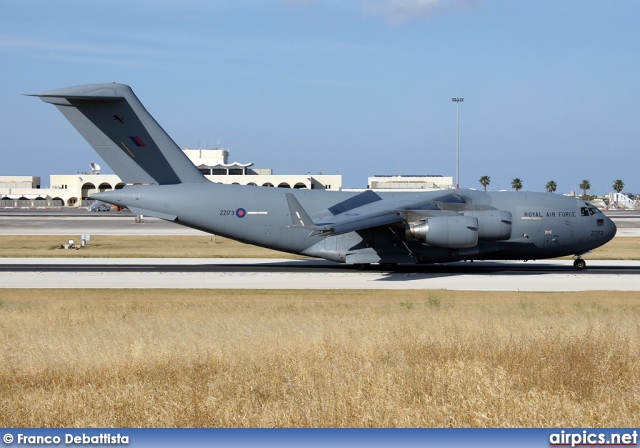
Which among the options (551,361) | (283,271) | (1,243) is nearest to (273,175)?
(1,243)

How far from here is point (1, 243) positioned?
4756 centimetres

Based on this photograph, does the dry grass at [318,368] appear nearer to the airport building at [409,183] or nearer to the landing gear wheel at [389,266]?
the landing gear wheel at [389,266]

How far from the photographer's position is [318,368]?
12.0 m

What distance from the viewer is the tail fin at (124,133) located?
98.2 ft

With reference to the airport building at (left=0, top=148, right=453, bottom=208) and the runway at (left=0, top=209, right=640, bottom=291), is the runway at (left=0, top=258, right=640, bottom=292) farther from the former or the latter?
the airport building at (left=0, top=148, right=453, bottom=208)

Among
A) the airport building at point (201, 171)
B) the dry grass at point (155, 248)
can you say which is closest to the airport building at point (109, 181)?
the airport building at point (201, 171)

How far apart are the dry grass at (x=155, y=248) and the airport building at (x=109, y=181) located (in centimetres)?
7893

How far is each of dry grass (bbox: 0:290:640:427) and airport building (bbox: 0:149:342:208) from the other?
372ft

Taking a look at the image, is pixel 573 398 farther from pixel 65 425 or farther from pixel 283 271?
pixel 283 271

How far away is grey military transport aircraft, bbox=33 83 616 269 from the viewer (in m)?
30.1

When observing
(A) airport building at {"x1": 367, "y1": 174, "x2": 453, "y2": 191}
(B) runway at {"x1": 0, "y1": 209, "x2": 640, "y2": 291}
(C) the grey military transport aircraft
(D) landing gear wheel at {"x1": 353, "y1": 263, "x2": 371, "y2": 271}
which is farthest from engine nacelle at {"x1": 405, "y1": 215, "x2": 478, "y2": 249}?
(A) airport building at {"x1": 367, "y1": 174, "x2": 453, "y2": 191}

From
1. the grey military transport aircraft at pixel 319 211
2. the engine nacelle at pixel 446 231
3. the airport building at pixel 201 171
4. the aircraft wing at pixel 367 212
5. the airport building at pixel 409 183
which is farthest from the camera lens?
the airport building at pixel 201 171

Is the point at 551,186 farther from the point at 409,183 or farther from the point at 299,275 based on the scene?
the point at 299,275

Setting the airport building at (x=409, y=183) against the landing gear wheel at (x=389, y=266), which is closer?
the landing gear wheel at (x=389, y=266)
